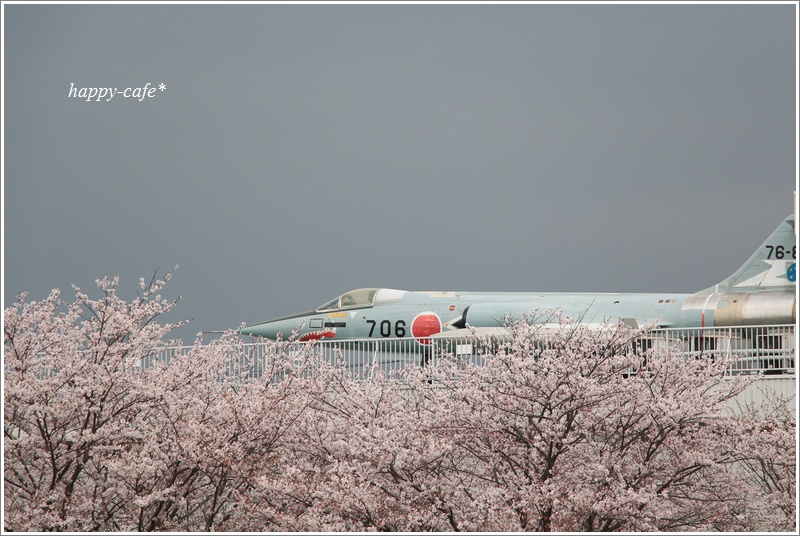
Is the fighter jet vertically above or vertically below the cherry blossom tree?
above

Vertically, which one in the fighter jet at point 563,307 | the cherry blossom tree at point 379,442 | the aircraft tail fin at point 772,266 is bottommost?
the cherry blossom tree at point 379,442

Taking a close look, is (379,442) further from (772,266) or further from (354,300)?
(772,266)

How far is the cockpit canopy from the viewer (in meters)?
30.8

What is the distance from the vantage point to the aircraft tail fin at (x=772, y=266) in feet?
91.5

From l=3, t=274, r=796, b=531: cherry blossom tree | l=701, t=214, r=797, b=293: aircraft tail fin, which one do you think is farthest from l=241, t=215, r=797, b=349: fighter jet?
l=3, t=274, r=796, b=531: cherry blossom tree

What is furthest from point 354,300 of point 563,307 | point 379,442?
point 379,442

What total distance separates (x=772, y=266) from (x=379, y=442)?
15.7 meters

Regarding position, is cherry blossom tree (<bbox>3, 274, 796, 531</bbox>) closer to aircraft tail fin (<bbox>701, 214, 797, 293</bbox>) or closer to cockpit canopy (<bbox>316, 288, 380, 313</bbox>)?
aircraft tail fin (<bbox>701, 214, 797, 293</bbox>)

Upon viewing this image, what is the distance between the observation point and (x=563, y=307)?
28844 millimetres

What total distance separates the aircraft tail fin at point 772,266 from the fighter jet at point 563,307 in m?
0.03

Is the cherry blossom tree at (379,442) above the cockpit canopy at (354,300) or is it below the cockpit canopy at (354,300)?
below

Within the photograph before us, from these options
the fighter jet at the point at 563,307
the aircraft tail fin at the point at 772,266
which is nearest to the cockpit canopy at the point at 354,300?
the fighter jet at the point at 563,307

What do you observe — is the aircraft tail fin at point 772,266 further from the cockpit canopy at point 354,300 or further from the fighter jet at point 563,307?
the cockpit canopy at point 354,300

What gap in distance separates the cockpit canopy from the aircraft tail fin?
10.4 metres
